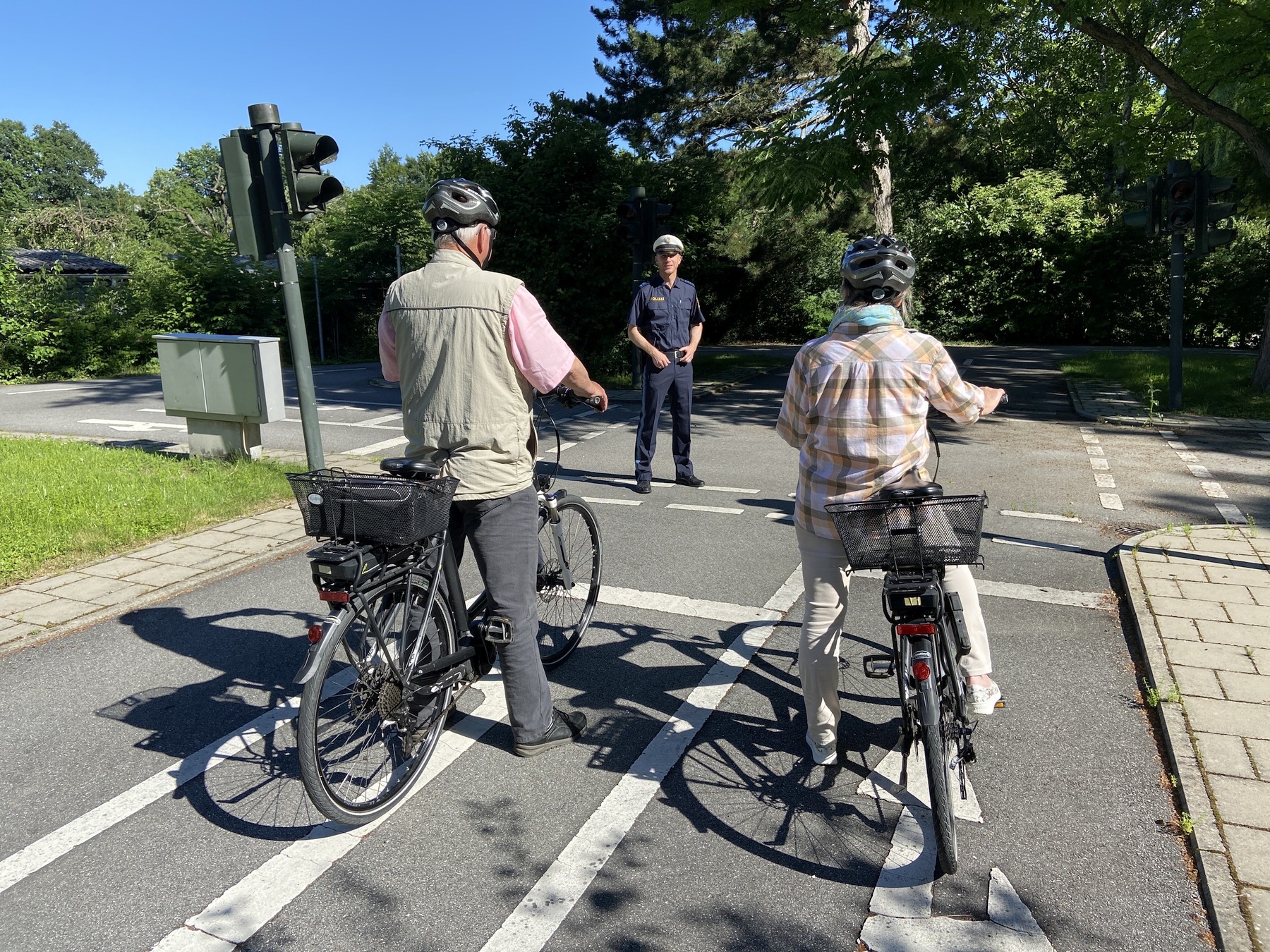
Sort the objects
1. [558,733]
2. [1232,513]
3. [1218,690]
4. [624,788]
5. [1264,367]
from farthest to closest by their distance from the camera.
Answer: [1264,367] < [1232,513] < [1218,690] < [558,733] < [624,788]

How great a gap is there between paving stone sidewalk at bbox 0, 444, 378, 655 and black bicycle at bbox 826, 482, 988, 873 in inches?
168

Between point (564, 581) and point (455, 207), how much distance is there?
1832 mm

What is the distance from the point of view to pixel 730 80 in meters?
24.4

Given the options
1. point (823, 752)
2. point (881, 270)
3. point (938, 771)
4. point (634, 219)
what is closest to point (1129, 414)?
point (634, 219)

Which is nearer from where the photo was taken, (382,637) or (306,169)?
(382,637)

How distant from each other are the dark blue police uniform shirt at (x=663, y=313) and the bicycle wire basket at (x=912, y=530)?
17.1ft

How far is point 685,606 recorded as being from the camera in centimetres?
521

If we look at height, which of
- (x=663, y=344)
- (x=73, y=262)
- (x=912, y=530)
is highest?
(x=73, y=262)

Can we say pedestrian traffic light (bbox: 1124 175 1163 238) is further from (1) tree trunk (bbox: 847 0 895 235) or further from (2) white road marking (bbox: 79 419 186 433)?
(2) white road marking (bbox: 79 419 186 433)

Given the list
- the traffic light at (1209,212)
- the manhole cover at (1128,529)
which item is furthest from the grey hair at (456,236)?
the traffic light at (1209,212)

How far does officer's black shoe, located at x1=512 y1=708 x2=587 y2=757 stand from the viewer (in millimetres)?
3555

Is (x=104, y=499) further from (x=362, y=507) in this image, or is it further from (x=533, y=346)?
(x=533, y=346)

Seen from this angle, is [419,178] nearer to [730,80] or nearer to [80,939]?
[730,80]

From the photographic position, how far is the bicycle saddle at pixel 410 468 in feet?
10.3
